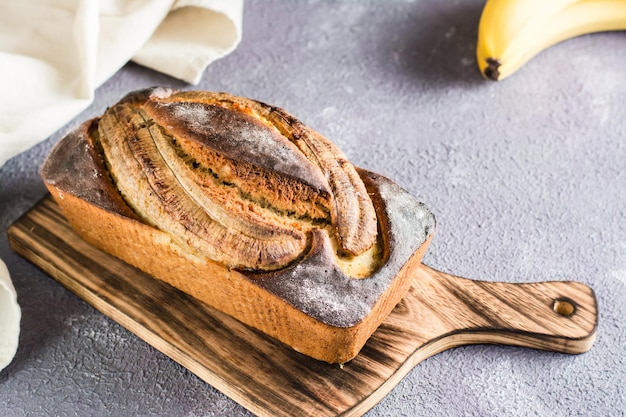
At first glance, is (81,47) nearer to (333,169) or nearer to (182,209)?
(182,209)

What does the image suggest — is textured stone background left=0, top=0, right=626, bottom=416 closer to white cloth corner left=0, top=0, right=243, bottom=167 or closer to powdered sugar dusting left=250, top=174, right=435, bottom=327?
white cloth corner left=0, top=0, right=243, bottom=167

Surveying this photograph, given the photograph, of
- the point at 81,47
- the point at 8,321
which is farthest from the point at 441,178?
the point at 8,321

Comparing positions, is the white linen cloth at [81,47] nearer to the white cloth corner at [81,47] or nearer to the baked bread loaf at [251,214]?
the white cloth corner at [81,47]

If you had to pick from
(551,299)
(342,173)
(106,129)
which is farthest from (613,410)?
(106,129)

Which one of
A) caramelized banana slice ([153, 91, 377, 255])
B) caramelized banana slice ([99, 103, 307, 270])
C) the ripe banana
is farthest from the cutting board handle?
the ripe banana

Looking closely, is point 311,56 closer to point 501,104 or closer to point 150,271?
point 501,104

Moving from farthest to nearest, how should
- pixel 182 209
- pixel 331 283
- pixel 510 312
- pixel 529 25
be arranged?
1. pixel 529 25
2. pixel 510 312
3. pixel 182 209
4. pixel 331 283

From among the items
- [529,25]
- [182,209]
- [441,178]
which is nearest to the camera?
[182,209]
